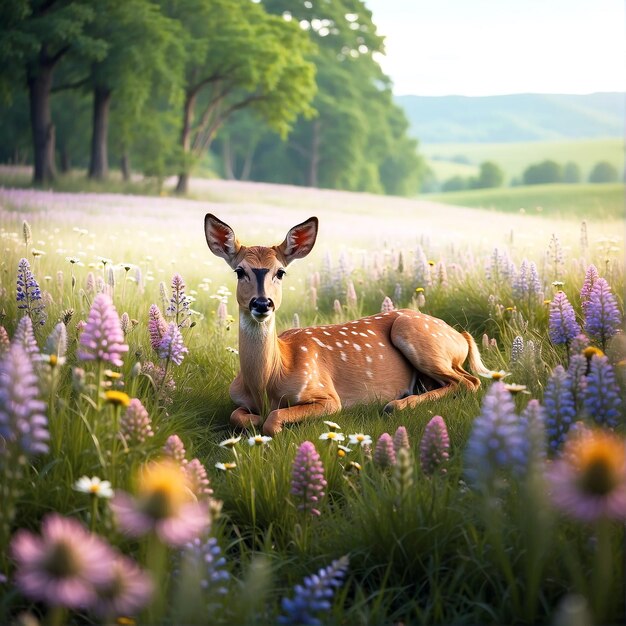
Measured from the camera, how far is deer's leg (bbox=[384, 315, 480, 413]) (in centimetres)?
559

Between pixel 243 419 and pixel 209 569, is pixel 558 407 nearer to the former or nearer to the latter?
pixel 209 569

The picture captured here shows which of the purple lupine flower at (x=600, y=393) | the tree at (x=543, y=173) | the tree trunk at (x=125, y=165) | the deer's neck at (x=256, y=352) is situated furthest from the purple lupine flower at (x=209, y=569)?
the tree at (x=543, y=173)

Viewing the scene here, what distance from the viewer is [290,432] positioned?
427cm

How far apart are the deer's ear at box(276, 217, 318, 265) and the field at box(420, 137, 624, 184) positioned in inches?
1231

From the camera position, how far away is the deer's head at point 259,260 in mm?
4578

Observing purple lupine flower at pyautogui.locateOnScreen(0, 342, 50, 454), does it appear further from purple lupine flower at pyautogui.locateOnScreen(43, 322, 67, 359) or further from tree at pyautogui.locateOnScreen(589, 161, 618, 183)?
tree at pyautogui.locateOnScreen(589, 161, 618, 183)

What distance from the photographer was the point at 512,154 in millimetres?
45250

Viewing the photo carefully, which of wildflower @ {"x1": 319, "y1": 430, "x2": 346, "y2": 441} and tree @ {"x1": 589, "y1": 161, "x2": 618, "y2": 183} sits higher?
tree @ {"x1": 589, "y1": 161, "x2": 618, "y2": 183}

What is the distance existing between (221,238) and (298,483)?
2259 millimetres

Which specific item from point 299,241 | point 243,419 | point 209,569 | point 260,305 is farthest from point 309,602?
point 299,241

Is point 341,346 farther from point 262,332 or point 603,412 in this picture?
point 603,412

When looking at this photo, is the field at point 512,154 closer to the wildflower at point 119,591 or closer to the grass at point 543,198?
the grass at point 543,198

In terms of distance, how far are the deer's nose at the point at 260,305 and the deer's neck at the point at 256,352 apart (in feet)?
1.02

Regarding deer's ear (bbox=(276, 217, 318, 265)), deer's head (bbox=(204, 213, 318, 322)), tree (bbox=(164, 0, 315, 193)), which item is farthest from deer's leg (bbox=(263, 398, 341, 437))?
tree (bbox=(164, 0, 315, 193))
